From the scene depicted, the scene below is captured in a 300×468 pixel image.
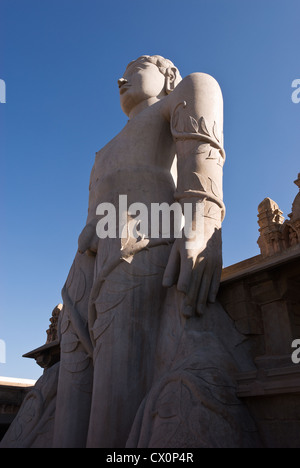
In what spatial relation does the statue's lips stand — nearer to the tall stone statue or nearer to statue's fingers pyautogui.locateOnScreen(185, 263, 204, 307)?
the tall stone statue

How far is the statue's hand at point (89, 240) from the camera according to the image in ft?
11.5

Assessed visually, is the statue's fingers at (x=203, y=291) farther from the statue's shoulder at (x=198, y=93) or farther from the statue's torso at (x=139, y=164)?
the statue's shoulder at (x=198, y=93)

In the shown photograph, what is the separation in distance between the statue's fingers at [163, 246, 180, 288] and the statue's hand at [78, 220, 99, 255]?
2.81 feet

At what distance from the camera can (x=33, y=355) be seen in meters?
5.52

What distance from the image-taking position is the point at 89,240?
3.52 m

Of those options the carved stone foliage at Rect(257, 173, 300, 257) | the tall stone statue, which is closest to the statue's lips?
the tall stone statue

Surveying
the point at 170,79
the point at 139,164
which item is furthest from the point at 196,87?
the point at 170,79

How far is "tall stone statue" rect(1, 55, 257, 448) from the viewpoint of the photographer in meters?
2.38

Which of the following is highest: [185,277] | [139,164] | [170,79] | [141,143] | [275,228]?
[275,228]

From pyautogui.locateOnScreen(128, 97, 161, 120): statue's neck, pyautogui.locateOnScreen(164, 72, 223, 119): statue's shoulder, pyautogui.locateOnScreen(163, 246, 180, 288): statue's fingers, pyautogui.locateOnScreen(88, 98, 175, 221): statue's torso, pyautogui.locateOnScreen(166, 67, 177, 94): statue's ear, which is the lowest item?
pyautogui.locateOnScreen(163, 246, 180, 288): statue's fingers

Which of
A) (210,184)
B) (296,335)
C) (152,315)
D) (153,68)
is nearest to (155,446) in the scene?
(152,315)

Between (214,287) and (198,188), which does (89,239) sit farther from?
(214,287)

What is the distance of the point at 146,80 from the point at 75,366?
114 inches

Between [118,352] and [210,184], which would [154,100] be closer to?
[210,184]
